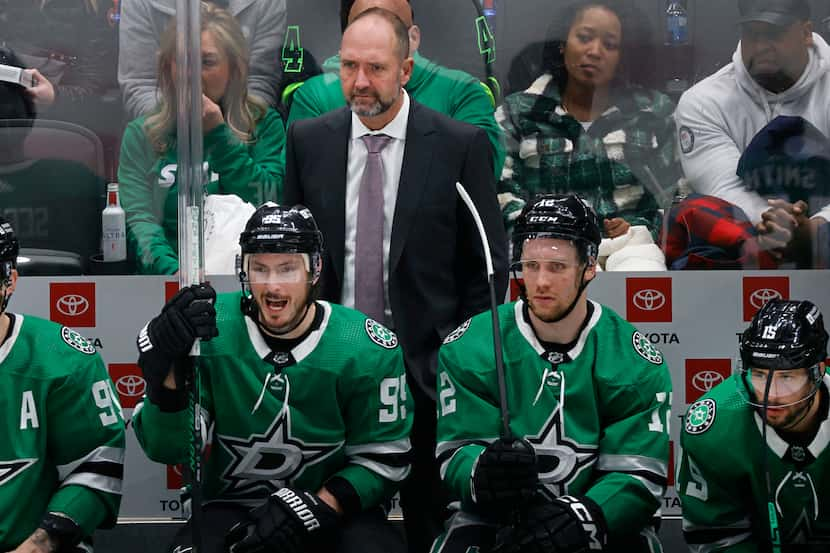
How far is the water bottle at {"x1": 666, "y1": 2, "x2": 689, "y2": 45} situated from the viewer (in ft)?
13.9

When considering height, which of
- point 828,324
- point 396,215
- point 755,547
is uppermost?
point 396,215

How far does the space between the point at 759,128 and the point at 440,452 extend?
1.58 m

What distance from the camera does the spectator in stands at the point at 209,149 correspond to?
13.2 ft

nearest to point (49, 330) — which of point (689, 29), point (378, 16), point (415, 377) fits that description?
point (415, 377)

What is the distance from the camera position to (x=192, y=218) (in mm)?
3182

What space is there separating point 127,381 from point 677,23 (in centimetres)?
192

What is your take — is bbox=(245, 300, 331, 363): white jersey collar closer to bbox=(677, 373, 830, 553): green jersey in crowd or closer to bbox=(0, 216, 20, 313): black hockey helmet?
bbox=(0, 216, 20, 313): black hockey helmet

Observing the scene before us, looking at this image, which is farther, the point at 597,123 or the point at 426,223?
the point at 597,123

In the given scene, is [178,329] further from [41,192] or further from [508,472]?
[41,192]

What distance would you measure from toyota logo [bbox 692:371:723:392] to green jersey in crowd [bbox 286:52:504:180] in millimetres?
843

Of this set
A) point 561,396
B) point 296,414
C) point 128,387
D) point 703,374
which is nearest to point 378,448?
point 296,414

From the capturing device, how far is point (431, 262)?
12.0ft

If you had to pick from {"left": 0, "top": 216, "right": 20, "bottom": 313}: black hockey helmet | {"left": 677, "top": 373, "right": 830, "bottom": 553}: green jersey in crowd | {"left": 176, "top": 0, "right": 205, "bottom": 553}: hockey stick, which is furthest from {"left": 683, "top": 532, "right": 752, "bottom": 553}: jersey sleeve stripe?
{"left": 0, "top": 216, "right": 20, "bottom": 313}: black hockey helmet

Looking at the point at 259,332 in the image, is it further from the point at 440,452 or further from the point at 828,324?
the point at 828,324
